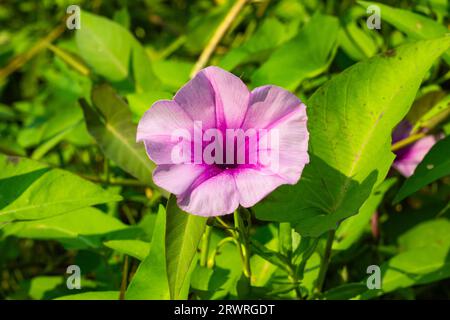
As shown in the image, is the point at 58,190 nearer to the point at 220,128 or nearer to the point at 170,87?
the point at 220,128

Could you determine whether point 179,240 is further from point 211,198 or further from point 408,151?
point 408,151

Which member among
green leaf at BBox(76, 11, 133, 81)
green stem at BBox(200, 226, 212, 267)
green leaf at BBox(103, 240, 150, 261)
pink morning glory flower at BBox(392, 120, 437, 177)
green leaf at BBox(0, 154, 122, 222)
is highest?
green leaf at BBox(76, 11, 133, 81)

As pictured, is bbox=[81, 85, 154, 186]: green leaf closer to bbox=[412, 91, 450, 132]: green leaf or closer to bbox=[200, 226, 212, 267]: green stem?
bbox=[200, 226, 212, 267]: green stem

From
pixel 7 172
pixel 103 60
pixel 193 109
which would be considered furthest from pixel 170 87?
pixel 193 109

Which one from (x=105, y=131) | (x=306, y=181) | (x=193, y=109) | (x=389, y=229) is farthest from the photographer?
(x=389, y=229)

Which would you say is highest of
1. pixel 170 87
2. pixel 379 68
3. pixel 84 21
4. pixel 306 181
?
pixel 84 21

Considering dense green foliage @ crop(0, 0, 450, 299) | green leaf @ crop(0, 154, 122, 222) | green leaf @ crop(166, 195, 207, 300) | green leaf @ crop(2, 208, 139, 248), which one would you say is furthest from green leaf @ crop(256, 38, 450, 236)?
green leaf @ crop(2, 208, 139, 248)
